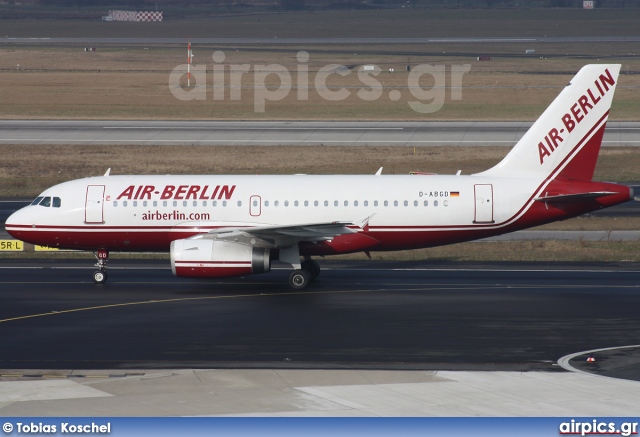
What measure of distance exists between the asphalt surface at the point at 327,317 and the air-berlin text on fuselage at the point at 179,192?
3348 millimetres

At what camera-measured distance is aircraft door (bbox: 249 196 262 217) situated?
1537 inches

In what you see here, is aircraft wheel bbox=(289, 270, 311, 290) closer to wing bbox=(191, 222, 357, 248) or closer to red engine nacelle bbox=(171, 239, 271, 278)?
wing bbox=(191, 222, 357, 248)

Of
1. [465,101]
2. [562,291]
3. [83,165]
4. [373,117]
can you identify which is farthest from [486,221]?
[465,101]

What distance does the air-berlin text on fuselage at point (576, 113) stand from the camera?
3925 centimetres

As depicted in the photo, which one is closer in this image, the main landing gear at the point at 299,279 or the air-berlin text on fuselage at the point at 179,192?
the main landing gear at the point at 299,279

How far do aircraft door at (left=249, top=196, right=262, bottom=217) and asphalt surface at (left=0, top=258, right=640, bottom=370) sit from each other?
108 inches

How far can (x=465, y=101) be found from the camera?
102938 mm

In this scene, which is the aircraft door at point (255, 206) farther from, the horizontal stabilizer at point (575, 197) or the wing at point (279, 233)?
the horizontal stabilizer at point (575, 197)

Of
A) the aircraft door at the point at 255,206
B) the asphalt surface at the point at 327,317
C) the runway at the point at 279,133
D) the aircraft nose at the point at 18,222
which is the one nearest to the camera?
the asphalt surface at the point at 327,317

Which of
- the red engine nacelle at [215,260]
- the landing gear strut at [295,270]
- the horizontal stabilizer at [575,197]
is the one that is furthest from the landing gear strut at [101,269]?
the horizontal stabilizer at [575,197]

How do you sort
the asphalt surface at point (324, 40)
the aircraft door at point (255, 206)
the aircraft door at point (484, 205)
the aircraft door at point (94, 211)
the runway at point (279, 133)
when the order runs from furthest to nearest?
the asphalt surface at point (324, 40), the runway at point (279, 133), the aircraft door at point (94, 211), the aircraft door at point (255, 206), the aircraft door at point (484, 205)

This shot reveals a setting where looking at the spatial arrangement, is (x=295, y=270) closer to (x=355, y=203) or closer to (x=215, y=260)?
(x=215, y=260)

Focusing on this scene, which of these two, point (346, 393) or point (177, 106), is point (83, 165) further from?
point (346, 393)

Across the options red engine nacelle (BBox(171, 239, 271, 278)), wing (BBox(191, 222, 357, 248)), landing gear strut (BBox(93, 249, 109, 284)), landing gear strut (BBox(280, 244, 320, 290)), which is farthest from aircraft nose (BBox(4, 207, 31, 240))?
landing gear strut (BBox(280, 244, 320, 290))
